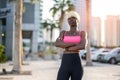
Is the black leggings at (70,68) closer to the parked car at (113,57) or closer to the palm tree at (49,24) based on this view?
the parked car at (113,57)

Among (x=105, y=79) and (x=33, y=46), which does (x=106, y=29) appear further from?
(x=105, y=79)

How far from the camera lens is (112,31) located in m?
77.9

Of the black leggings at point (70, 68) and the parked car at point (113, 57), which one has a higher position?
the black leggings at point (70, 68)

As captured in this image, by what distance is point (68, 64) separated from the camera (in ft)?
17.9

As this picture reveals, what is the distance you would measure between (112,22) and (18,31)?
52443 millimetres

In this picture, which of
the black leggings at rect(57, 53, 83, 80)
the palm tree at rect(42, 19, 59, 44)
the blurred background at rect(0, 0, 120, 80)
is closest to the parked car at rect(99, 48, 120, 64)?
the blurred background at rect(0, 0, 120, 80)

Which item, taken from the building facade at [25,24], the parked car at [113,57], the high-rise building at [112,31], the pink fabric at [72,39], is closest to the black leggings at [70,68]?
the pink fabric at [72,39]

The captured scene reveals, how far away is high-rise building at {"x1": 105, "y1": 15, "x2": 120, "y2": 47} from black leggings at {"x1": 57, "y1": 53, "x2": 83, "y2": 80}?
210 feet

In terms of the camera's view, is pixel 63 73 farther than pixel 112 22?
No

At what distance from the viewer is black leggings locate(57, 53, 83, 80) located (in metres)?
5.43

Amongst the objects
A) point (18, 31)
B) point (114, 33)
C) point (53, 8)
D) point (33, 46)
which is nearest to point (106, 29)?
point (114, 33)

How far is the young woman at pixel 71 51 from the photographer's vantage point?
5.45 metres

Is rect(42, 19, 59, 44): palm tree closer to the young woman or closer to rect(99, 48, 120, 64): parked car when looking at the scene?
rect(99, 48, 120, 64): parked car

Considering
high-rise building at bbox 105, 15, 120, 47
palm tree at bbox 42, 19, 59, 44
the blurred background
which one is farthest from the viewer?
palm tree at bbox 42, 19, 59, 44
